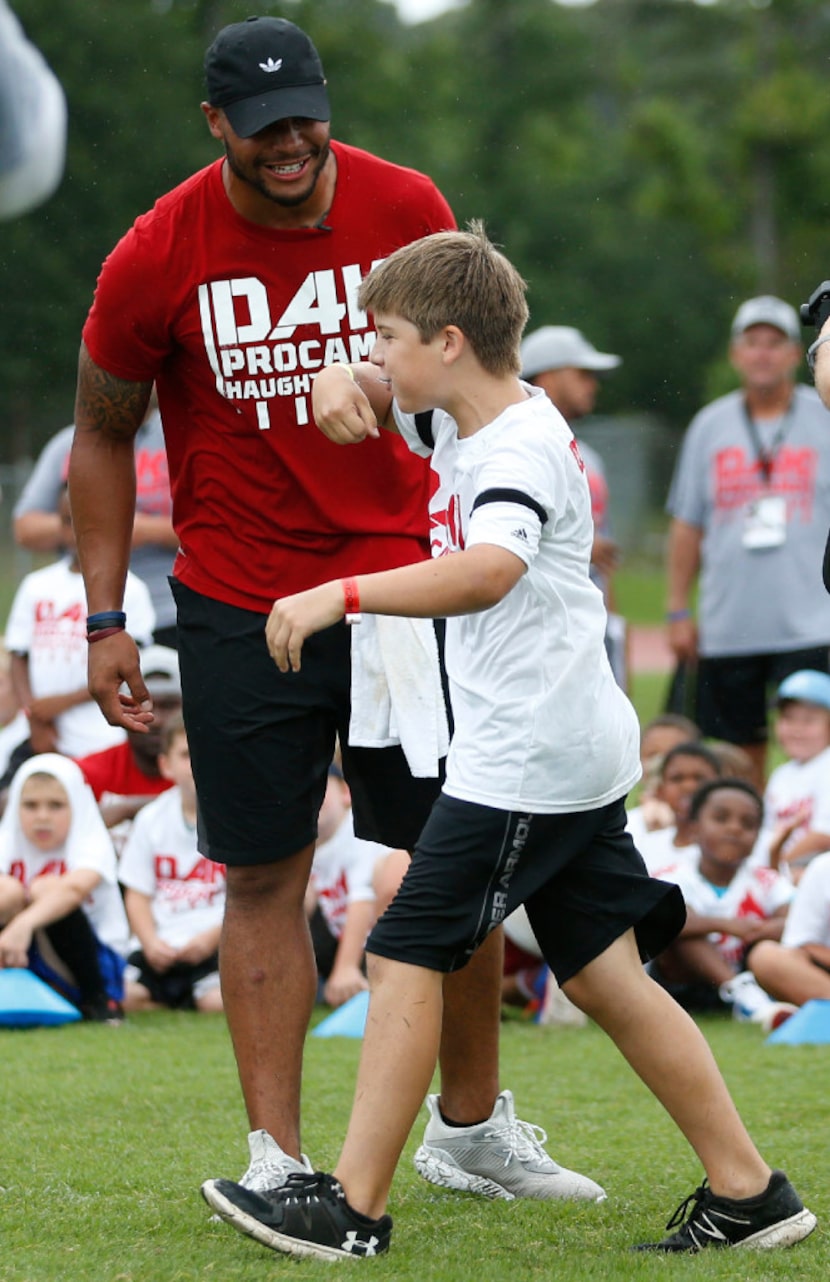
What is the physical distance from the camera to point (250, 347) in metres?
3.96

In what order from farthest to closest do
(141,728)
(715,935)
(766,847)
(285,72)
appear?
(766,847) → (715,935) → (141,728) → (285,72)

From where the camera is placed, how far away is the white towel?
12.9 ft

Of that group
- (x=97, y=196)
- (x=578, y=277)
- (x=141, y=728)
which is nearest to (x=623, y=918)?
(x=141, y=728)

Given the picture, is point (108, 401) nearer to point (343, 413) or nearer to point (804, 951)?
point (343, 413)

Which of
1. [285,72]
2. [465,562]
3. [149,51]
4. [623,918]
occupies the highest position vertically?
[149,51]

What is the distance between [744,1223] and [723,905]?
3.81 m

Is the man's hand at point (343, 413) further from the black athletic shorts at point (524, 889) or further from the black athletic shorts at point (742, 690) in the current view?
A: the black athletic shorts at point (742, 690)

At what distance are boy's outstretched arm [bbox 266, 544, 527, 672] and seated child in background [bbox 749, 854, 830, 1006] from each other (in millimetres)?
3683

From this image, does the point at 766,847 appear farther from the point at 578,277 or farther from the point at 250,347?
the point at 578,277

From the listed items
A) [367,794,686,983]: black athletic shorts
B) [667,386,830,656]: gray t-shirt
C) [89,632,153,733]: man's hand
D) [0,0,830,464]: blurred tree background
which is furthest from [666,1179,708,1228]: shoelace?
[0,0,830,464]: blurred tree background

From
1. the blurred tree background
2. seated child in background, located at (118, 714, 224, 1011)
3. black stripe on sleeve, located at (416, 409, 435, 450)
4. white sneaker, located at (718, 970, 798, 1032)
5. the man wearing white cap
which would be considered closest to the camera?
black stripe on sleeve, located at (416, 409, 435, 450)

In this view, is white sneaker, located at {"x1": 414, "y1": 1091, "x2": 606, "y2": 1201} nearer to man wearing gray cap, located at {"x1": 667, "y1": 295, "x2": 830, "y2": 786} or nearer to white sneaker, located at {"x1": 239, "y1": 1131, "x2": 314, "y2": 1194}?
white sneaker, located at {"x1": 239, "y1": 1131, "x2": 314, "y2": 1194}

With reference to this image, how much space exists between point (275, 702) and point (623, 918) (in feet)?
2.85

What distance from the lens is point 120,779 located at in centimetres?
842
